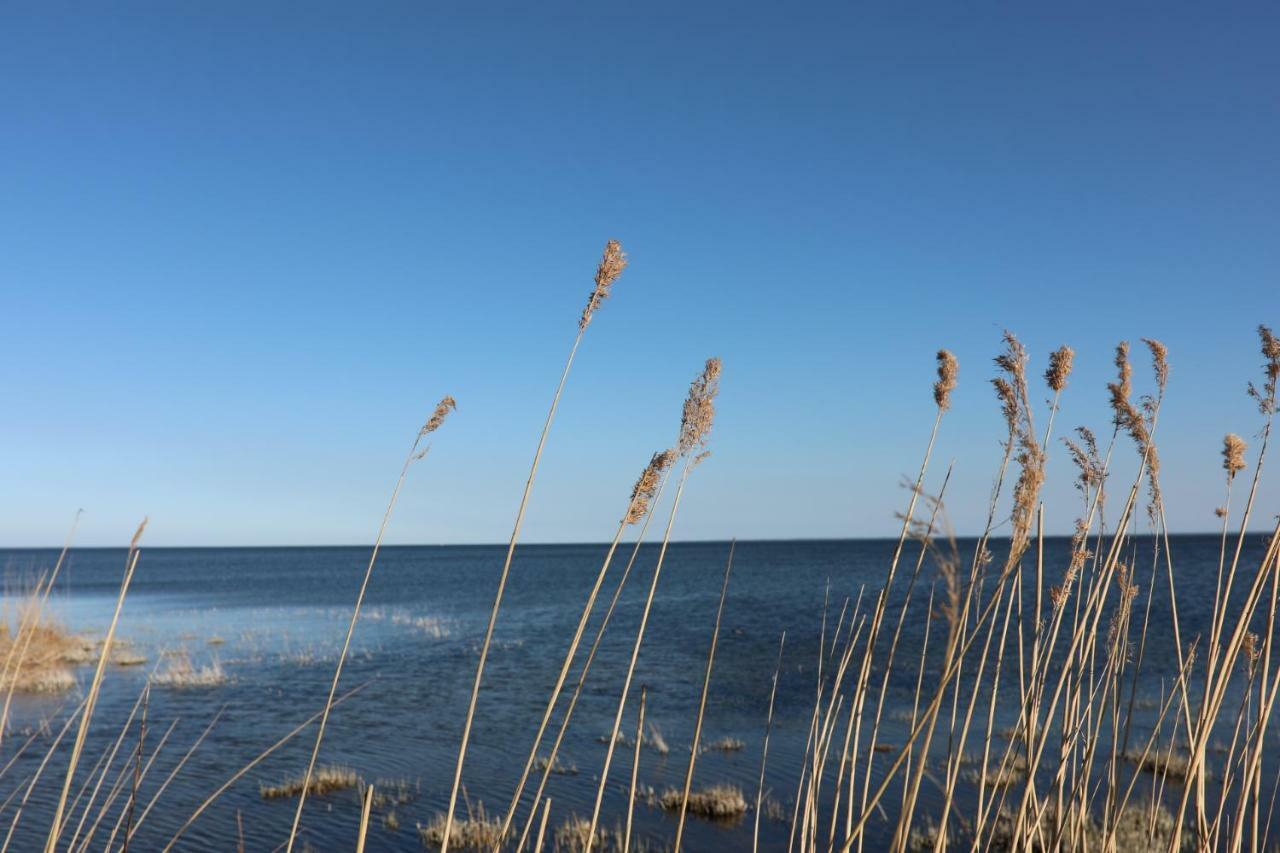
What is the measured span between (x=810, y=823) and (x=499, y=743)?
11.1 metres

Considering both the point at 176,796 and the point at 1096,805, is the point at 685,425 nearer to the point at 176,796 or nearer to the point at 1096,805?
the point at 1096,805

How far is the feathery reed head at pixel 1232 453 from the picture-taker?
292cm

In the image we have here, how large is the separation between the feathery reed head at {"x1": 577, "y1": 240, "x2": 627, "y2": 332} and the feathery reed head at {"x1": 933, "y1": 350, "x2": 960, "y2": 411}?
3.74 feet

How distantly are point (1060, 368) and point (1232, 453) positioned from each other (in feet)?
2.83

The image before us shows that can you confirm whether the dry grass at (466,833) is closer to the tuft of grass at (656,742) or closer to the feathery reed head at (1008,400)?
the tuft of grass at (656,742)

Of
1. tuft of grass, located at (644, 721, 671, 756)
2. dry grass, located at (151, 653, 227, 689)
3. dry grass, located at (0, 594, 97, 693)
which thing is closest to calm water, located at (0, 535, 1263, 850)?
tuft of grass, located at (644, 721, 671, 756)

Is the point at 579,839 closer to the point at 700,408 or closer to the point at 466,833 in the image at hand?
the point at 466,833

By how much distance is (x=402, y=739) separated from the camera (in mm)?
13891

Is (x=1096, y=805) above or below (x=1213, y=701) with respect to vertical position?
below

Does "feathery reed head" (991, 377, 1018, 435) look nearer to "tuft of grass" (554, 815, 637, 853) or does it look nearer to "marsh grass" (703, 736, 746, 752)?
"tuft of grass" (554, 815, 637, 853)

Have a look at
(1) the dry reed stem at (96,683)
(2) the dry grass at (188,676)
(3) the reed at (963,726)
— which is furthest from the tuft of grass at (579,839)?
(2) the dry grass at (188,676)

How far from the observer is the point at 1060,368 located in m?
2.62

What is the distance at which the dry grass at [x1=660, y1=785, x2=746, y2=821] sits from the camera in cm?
976

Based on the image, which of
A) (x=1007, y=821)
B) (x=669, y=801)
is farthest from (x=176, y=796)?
(x=1007, y=821)
